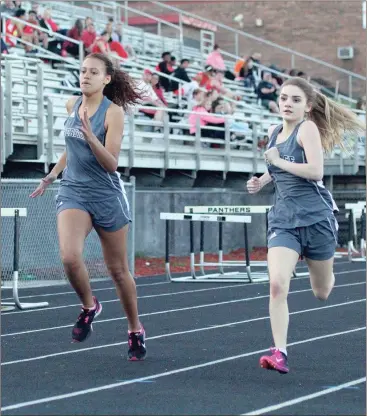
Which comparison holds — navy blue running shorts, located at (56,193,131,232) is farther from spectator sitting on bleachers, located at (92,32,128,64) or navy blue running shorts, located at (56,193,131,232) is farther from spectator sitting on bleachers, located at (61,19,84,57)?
spectator sitting on bleachers, located at (61,19,84,57)

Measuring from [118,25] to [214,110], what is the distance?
4976mm

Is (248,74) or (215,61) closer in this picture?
(215,61)

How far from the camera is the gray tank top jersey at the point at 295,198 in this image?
26.1ft

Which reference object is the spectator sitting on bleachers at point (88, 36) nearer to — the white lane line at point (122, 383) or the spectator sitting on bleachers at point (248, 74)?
the spectator sitting on bleachers at point (248, 74)

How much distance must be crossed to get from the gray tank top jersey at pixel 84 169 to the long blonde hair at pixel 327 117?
126cm

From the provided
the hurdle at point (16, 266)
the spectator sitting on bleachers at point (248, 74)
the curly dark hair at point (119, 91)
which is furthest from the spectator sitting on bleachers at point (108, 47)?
the curly dark hair at point (119, 91)

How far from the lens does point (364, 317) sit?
38.6 feet

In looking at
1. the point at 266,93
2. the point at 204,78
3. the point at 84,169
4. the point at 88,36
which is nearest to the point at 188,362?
the point at 84,169

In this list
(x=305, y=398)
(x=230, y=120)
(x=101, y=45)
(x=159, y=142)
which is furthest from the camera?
(x=230, y=120)

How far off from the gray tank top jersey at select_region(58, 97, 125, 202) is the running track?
1111 mm

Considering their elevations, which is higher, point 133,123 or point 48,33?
point 48,33

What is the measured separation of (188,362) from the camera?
330 inches

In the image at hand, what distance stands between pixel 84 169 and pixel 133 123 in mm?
12975

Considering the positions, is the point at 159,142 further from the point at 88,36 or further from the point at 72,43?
A: the point at 88,36
